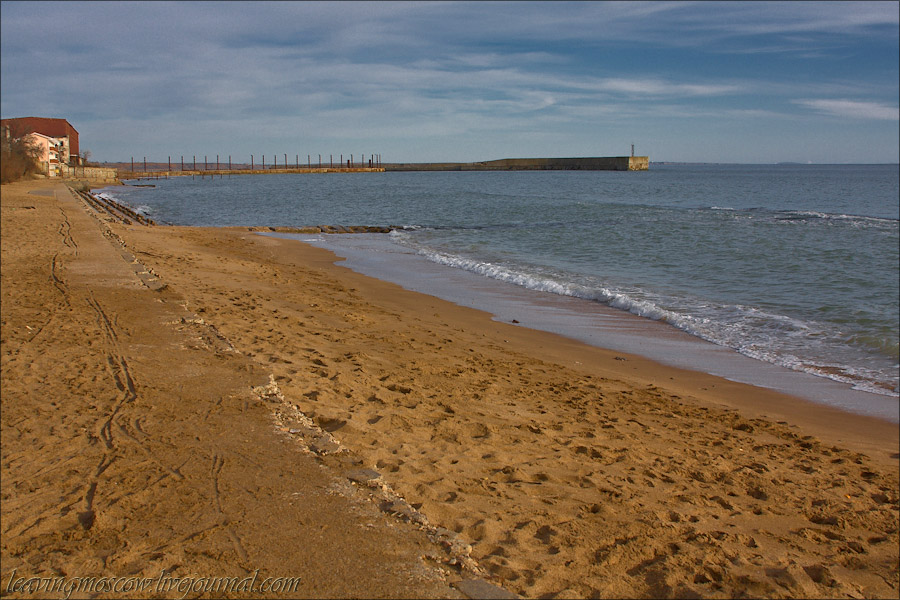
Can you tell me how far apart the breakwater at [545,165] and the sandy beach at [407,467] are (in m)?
141

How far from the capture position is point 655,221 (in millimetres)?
30906

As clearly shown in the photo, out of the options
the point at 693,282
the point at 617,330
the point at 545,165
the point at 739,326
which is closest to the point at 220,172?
the point at 545,165

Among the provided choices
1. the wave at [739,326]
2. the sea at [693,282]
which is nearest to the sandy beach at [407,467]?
the sea at [693,282]

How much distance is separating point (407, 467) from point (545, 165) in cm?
15896

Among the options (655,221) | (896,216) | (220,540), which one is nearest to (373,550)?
(220,540)

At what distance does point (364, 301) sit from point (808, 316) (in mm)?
7941

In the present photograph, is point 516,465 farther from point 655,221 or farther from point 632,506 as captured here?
point 655,221

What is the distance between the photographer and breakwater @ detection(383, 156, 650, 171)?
142 meters

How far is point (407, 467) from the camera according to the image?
169 inches

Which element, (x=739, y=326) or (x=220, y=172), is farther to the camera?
(x=220, y=172)

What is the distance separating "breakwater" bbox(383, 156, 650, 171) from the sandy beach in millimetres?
141096

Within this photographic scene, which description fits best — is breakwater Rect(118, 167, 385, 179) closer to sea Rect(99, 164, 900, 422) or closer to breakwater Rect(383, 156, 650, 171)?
breakwater Rect(383, 156, 650, 171)

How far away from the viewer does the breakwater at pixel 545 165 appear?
142175 millimetres

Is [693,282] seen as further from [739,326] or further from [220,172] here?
[220,172]
